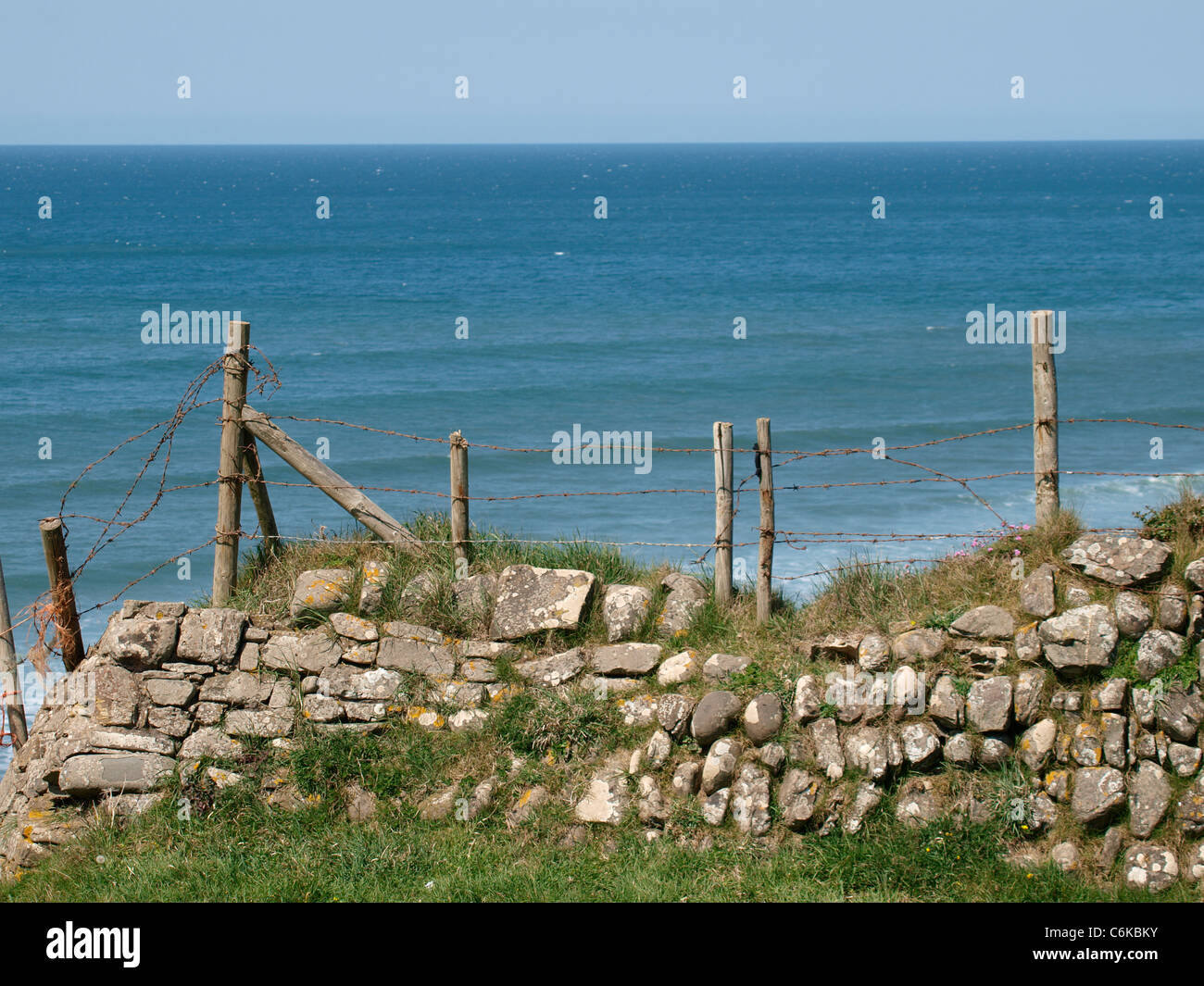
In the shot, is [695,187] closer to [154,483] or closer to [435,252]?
[435,252]

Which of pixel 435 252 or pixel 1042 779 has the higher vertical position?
pixel 435 252

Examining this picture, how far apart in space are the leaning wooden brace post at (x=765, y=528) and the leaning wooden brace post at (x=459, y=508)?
7.90 feet

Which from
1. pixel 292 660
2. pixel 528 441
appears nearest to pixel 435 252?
pixel 528 441

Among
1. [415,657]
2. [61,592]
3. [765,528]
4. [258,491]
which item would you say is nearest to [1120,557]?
[765,528]

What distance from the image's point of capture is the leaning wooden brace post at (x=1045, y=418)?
8641mm

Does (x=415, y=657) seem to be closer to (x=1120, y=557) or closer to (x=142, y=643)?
(x=142, y=643)

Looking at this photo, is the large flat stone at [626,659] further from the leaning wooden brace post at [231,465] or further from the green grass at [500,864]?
the leaning wooden brace post at [231,465]

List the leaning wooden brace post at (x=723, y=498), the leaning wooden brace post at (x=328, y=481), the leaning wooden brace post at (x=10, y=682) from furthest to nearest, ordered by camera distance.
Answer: the leaning wooden brace post at (x=10, y=682) < the leaning wooden brace post at (x=328, y=481) < the leaning wooden brace post at (x=723, y=498)

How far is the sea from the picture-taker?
21219 mm

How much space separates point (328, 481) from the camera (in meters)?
9.83

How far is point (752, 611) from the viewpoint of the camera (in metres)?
9.16

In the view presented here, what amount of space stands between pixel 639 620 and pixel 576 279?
51.3 metres

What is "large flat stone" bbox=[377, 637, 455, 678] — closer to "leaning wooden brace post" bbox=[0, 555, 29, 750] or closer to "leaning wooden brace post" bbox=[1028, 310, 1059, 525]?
"leaning wooden brace post" bbox=[0, 555, 29, 750]

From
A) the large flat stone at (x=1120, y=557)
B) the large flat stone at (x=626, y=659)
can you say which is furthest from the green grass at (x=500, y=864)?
the large flat stone at (x=1120, y=557)
